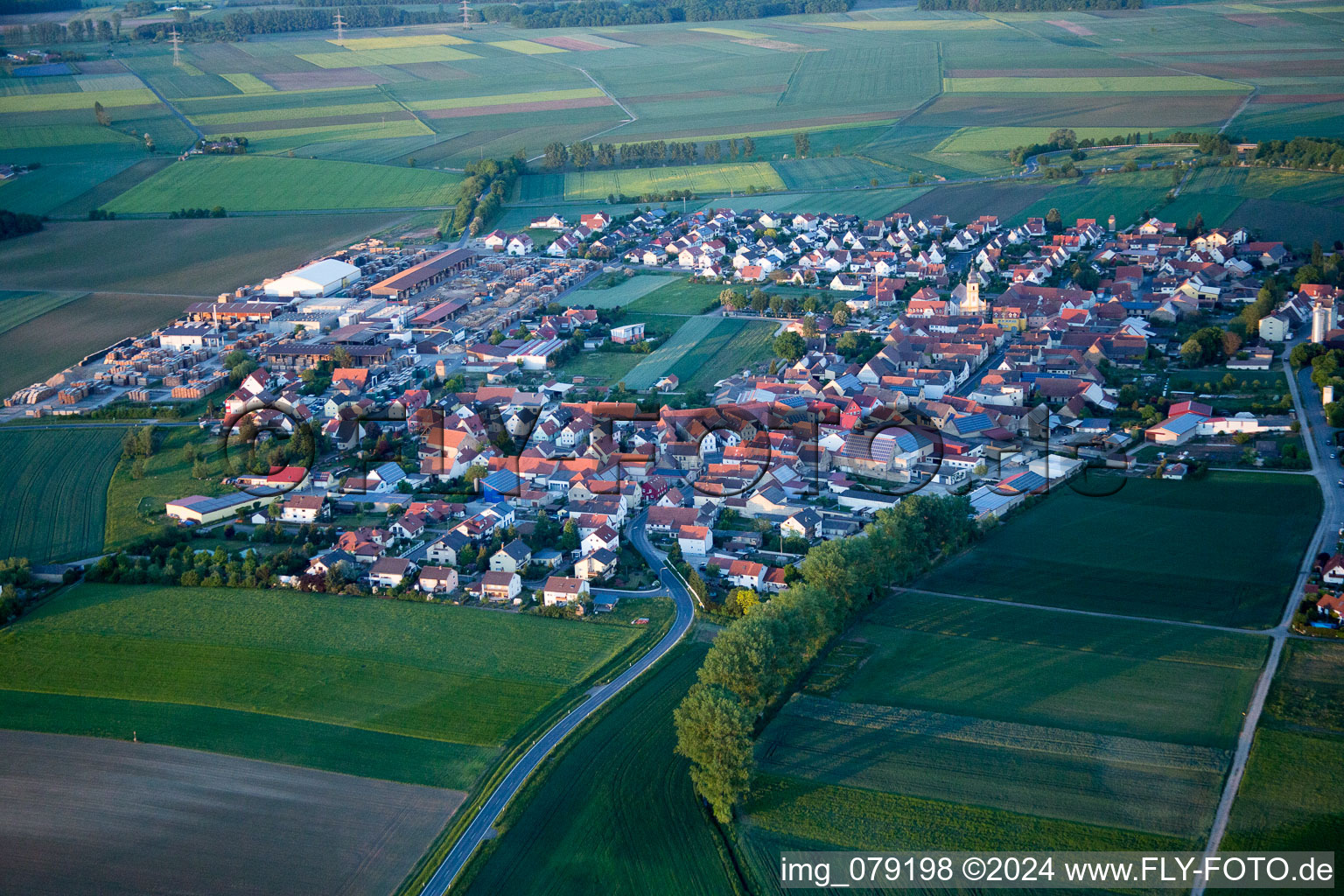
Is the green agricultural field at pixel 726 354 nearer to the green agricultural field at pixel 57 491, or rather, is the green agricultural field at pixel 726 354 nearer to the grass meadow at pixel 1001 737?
the grass meadow at pixel 1001 737

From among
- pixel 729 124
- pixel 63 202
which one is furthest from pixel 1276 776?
pixel 729 124

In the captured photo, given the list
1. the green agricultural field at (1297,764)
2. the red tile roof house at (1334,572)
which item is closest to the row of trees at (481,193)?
the red tile roof house at (1334,572)

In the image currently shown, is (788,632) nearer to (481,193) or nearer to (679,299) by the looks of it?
(679,299)

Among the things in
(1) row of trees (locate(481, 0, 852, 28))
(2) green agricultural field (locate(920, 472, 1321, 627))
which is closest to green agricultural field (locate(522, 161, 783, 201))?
(2) green agricultural field (locate(920, 472, 1321, 627))

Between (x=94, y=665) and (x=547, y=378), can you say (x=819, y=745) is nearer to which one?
(x=94, y=665)

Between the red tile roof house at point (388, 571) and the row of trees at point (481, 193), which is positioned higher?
the row of trees at point (481, 193)

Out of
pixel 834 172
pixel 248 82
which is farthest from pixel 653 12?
pixel 834 172
